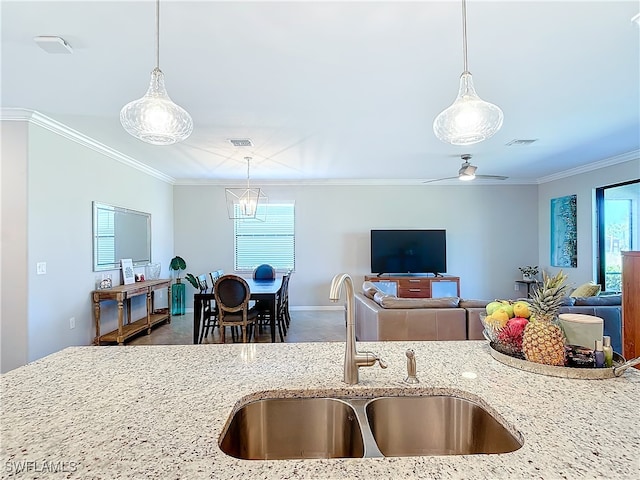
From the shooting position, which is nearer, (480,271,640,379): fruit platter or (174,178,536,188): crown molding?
(480,271,640,379): fruit platter

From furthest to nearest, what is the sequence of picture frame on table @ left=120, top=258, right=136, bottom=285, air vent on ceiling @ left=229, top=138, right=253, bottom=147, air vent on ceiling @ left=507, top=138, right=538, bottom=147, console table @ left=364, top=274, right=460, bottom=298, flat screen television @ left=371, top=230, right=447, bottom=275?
flat screen television @ left=371, top=230, right=447, bottom=275 < console table @ left=364, top=274, right=460, bottom=298 < picture frame on table @ left=120, top=258, right=136, bottom=285 < air vent on ceiling @ left=507, top=138, right=538, bottom=147 < air vent on ceiling @ left=229, top=138, right=253, bottom=147

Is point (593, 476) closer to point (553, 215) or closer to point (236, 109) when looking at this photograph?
point (236, 109)

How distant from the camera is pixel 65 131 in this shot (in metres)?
3.78

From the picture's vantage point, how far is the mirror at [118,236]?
14.5ft

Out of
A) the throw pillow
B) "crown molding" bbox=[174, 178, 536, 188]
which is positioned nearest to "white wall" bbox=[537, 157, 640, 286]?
"crown molding" bbox=[174, 178, 536, 188]

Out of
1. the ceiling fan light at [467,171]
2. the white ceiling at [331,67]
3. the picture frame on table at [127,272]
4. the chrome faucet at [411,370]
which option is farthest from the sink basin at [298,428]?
the picture frame on table at [127,272]

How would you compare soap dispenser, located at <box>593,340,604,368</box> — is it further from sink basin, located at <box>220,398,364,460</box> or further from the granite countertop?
sink basin, located at <box>220,398,364,460</box>

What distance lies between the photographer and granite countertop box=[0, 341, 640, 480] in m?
0.74

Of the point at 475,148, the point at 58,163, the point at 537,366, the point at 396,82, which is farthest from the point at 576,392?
the point at 58,163

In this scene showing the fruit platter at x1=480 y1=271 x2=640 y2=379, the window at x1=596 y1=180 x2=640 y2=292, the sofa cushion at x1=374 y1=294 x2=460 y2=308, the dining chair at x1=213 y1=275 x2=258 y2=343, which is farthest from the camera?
the window at x1=596 y1=180 x2=640 y2=292

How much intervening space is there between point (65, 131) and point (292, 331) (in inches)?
151

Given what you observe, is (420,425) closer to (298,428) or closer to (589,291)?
(298,428)

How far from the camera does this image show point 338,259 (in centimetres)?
688

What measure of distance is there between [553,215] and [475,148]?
3.22m
